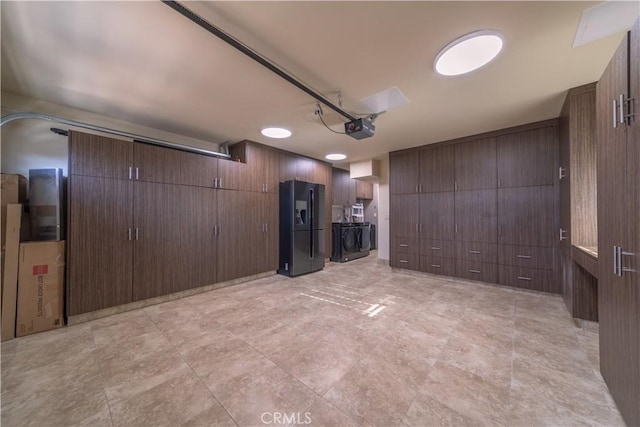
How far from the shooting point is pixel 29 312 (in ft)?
7.51

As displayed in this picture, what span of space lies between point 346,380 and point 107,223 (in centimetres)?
317

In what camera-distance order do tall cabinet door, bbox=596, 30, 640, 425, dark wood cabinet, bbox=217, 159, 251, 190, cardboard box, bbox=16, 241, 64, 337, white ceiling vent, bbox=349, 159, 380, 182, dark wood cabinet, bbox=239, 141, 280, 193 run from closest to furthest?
tall cabinet door, bbox=596, 30, 640, 425 < cardboard box, bbox=16, 241, 64, 337 < dark wood cabinet, bbox=217, 159, 251, 190 < dark wood cabinet, bbox=239, 141, 280, 193 < white ceiling vent, bbox=349, 159, 380, 182

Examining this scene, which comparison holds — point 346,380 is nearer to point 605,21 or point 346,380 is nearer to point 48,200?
point 605,21

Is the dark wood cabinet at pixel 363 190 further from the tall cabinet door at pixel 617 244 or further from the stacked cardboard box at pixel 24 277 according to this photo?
the stacked cardboard box at pixel 24 277

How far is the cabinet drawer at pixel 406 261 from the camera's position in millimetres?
4699

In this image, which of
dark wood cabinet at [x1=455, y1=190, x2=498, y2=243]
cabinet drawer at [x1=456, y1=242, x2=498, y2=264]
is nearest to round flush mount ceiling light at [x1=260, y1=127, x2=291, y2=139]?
dark wood cabinet at [x1=455, y1=190, x2=498, y2=243]

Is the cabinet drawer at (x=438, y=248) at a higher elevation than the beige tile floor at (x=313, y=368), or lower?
higher

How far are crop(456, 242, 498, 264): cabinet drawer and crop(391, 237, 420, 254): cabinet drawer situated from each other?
76cm

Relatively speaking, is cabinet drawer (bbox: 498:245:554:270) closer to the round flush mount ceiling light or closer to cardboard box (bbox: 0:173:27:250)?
the round flush mount ceiling light

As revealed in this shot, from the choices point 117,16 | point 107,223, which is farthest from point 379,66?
point 107,223

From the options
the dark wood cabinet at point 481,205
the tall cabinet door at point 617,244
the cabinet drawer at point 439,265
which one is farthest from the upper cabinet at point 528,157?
the tall cabinet door at point 617,244

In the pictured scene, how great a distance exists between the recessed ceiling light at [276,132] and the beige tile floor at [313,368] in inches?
104

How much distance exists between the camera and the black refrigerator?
4.49 m

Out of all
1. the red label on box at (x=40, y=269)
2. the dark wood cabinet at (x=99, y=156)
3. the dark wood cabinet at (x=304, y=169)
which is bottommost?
the red label on box at (x=40, y=269)
